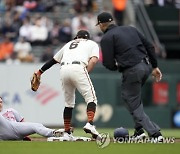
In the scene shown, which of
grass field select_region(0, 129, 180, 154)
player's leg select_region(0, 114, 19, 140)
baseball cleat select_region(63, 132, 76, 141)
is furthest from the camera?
baseball cleat select_region(63, 132, 76, 141)

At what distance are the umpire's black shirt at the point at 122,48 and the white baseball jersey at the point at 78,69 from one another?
0.31 meters

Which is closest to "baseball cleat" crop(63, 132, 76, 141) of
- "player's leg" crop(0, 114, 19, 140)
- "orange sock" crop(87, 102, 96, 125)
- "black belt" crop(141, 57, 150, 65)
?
"orange sock" crop(87, 102, 96, 125)

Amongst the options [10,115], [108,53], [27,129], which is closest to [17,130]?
[27,129]

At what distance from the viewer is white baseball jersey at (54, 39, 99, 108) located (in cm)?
1227

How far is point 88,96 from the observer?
12.3 metres

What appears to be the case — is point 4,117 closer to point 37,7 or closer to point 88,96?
point 88,96

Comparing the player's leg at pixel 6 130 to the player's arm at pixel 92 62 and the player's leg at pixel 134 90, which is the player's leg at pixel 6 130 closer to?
the player's arm at pixel 92 62

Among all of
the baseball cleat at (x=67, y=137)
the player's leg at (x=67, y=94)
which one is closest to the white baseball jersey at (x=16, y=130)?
the baseball cleat at (x=67, y=137)

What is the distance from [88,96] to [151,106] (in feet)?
30.2

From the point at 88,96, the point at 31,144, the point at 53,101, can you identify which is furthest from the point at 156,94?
the point at 31,144

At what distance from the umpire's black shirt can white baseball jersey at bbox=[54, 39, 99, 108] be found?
31 cm

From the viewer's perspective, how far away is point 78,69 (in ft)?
40.3

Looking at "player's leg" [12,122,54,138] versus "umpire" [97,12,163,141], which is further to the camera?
"umpire" [97,12,163,141]

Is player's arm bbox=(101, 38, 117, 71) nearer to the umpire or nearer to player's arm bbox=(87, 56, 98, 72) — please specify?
the umpire
